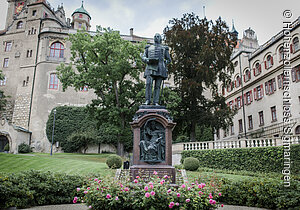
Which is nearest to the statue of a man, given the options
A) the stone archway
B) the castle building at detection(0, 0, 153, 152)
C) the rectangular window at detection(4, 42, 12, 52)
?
Result: the castle building at detection(0, 0, 153, 152)

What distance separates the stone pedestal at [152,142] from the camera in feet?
29.3

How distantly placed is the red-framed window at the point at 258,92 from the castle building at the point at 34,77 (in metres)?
19.9

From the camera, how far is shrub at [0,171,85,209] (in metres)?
7.27

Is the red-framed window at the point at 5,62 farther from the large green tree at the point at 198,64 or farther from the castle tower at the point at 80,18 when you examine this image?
the large green tree at the point at 198,64

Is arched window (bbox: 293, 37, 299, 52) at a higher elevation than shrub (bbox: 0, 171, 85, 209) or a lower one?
higher

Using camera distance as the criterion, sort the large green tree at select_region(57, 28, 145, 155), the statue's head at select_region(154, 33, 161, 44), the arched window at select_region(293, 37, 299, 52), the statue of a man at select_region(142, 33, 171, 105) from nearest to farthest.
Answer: the statue of a man at select_region(142, 33, 171, 105) → the statue's head at select_region(154, 33, 161, 44) → the large green tree at select_region(57, 28, 145, 155) → the arched window at select_region(293, 37, 299, 52)

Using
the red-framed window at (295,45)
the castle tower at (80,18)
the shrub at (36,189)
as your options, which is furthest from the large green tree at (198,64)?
the castle tower at (80,18)

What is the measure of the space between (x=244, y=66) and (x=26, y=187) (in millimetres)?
32515

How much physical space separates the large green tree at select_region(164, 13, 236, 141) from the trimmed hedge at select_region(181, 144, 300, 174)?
4.55 meters

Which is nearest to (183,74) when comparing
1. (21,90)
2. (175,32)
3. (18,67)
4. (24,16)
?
(175,32)

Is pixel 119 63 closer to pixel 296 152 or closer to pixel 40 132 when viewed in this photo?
pixel 296 152

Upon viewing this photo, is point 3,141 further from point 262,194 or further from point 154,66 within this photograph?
point 262,194

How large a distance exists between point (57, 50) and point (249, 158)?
1344 inches

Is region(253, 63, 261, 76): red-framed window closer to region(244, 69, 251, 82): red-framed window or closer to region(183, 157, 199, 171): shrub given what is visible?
region(244, 69, 251, 82): red-framed window
